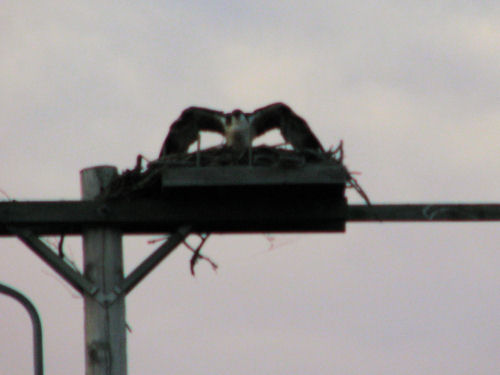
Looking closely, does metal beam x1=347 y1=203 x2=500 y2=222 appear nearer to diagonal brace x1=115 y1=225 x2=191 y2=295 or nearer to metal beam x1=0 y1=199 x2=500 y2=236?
metal beam x1=0 y1=199 x2=500 y2=236

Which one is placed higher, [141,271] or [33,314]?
[141,271]

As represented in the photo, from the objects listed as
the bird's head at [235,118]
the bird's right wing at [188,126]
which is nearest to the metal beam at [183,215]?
the bird's right wing at [188,126]

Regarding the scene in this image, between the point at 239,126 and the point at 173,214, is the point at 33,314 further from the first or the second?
the point at 239,126

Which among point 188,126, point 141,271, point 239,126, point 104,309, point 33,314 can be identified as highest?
point 239,126

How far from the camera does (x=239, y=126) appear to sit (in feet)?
38.7

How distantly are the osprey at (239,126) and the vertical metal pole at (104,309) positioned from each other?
257 centimetres

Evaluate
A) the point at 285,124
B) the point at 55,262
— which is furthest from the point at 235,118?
the point at 55,262

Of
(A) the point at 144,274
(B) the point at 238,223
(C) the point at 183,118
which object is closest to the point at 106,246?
(A) the point at 144,274

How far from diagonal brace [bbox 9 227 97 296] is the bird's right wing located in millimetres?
2593

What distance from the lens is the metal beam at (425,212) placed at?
788 centimetres

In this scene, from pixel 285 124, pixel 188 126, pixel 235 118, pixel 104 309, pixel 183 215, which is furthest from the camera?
pixel 235 118

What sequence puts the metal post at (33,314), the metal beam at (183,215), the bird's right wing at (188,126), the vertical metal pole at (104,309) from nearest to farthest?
the metal post at (33,314), the vertical metal pole at (104,309), the metal beam at (183,215), the bird's right wing at (188,126)

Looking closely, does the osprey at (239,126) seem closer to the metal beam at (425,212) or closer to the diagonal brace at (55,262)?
the diagonal brace at (55,262)

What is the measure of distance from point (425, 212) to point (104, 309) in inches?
76.9
